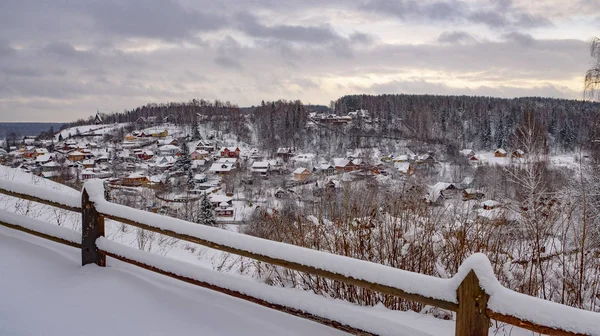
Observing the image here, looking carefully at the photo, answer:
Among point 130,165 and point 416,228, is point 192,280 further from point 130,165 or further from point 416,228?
point 130,165

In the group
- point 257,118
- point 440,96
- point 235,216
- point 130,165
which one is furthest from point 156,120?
point 235,216

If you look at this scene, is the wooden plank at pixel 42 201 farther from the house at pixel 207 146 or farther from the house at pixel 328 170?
the house at pixel 207 146

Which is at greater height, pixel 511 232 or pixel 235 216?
pixel 511 232

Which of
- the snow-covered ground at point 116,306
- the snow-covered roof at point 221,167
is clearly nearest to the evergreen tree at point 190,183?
the snow-covered roof at point 221,167

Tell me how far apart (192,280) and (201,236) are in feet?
1.51

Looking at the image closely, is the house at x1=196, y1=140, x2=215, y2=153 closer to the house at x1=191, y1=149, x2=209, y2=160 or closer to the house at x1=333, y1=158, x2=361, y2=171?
the house at x1=191, y1=149, x2=209, y2=160

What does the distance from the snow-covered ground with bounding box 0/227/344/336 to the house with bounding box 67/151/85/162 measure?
7464cm

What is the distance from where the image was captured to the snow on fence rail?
1.94 metres

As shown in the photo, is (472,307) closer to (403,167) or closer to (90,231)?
(90,231)

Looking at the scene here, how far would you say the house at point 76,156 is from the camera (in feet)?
226

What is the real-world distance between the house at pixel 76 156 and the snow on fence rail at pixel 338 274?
74.0m

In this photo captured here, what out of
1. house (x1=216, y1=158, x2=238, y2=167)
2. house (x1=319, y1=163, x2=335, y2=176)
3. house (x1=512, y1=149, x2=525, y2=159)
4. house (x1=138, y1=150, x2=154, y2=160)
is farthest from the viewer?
house (x1=138, y1=150, x2=154, y2=160)

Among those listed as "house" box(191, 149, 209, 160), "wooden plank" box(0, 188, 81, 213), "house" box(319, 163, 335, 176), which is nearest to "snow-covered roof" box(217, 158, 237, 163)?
"house" box(191, 149, 209, 160)

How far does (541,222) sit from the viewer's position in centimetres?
403
